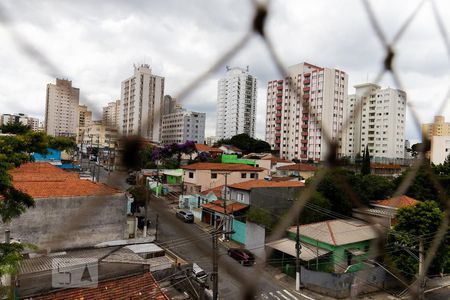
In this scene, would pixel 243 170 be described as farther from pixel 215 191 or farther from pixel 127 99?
pixel 127 99

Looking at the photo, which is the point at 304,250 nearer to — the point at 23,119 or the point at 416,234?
the point at 416,234

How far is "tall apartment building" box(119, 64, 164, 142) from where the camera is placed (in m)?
0.37

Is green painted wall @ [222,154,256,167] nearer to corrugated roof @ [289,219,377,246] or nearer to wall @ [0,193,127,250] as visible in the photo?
corrugated roof @ [289,219,377,246]

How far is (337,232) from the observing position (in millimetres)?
7477

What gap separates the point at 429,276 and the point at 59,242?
25.7 ft

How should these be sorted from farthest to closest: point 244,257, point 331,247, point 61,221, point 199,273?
point 331,247 → point 199,273 → point 244,257 → point 61,221

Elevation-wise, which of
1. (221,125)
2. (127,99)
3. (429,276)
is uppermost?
(221,125)

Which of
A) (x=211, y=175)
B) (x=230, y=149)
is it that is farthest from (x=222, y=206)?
(x=230, y=149)

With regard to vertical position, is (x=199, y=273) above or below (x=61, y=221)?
below

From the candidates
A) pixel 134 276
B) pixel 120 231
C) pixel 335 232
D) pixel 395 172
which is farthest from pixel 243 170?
pixel 134 276

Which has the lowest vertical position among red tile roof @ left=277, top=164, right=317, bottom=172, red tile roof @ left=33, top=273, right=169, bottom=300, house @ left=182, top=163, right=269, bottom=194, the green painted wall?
red tile roof @ left=33, top=273, right=169, bottom=300

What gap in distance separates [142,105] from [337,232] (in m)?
7.70

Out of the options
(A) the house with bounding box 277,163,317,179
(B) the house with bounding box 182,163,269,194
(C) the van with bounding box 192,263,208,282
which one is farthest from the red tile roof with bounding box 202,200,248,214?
(A) the house with bounding box 277,163,317,179

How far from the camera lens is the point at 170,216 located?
1.26 ft
